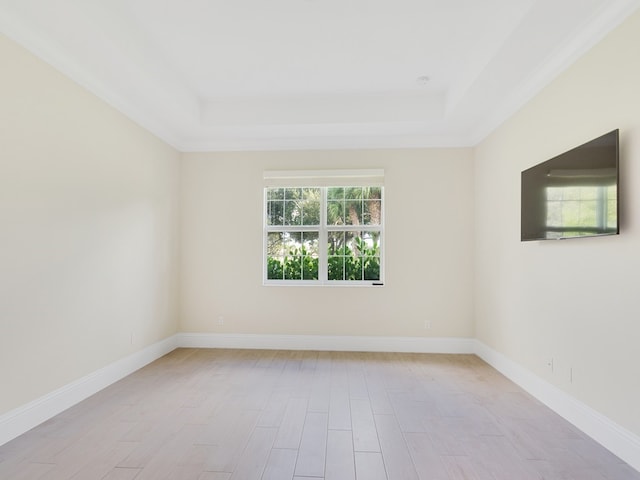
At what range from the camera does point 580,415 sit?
8.47 feet

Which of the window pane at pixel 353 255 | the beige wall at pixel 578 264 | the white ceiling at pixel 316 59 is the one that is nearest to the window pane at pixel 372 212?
the window pane at pixel 353 255

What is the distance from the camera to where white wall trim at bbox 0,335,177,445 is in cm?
242

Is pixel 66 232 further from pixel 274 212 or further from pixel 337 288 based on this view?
pixel 337 288

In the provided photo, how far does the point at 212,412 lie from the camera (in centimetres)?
289

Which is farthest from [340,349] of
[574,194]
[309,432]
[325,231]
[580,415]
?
[574,194]

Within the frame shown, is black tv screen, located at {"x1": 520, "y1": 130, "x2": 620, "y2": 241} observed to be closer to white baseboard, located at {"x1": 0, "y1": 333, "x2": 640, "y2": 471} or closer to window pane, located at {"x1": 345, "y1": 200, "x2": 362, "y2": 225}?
white baseboard, located at {"x1": 0, "y1": 333, "x2": 640, "y2": 471}

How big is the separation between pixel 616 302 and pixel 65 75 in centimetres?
427

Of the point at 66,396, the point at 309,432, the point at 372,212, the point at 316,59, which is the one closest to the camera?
the point at 309,432

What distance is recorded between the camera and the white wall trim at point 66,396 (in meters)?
2.42

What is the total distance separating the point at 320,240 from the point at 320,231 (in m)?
0.12

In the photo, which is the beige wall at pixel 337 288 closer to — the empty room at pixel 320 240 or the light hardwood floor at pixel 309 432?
the empty room at pixel 320 240

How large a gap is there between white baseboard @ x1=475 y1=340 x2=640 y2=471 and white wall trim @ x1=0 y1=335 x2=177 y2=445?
3.86 meters

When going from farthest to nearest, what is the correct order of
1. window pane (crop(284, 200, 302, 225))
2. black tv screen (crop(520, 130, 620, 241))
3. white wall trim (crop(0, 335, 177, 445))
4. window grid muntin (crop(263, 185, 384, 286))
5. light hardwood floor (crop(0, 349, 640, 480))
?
window pane (crop(284, 200, 302, 225))
window grid muntin (crop(263, 185, 384, 286))
white wall trim (crop(0, 335, 177, 445))
black tv screen (crop(520, 130, 620, 241))
light hardwood floor (crop(0, 349, 640, 480))

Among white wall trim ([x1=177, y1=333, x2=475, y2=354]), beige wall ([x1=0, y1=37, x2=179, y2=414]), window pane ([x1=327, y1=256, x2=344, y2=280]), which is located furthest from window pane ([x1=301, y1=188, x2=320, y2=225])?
beige wall ([x1=0, y1=37, x2=179, y2=414])
